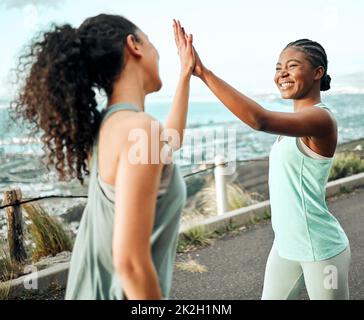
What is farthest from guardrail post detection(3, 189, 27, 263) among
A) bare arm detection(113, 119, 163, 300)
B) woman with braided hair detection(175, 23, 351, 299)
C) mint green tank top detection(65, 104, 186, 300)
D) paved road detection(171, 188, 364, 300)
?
bare arm detection(113, 119, 163, 300)

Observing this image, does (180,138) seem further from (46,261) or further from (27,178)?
(46,261)

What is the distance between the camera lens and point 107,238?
3.11 ft

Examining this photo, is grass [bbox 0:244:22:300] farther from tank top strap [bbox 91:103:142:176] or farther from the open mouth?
tank top strap [bbox 91:103:142:176]

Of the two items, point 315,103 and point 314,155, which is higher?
point 315,103

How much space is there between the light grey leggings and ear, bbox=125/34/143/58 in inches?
26.8

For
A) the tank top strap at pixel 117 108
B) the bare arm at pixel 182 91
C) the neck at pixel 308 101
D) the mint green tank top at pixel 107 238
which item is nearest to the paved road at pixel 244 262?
the neck at pixel 308 101

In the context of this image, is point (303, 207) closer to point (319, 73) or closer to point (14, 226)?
point (319, 73)

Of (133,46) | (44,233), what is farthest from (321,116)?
(44,233)

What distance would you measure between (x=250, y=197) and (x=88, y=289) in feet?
7.99

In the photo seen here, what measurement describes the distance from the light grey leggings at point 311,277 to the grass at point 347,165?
6.20 ft

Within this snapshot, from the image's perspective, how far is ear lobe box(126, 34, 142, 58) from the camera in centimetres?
98

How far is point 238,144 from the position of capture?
9.89 ft

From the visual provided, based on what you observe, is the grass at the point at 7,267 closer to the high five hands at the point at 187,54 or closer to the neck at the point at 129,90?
the high five hands at the point at 187,54
